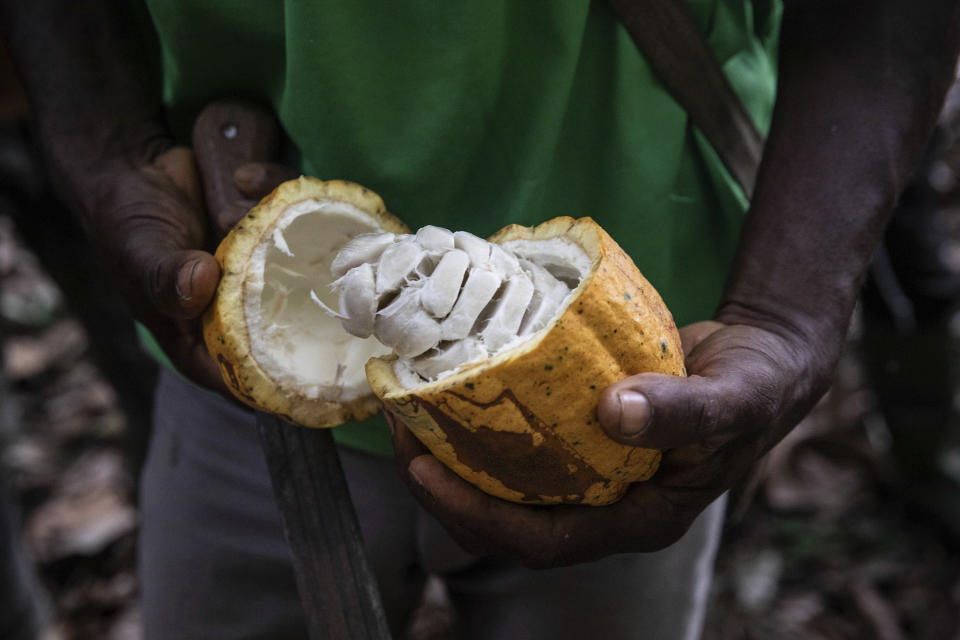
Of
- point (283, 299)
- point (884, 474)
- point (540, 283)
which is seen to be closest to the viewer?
point (540, 283)

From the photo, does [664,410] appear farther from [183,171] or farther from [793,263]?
[183,171]

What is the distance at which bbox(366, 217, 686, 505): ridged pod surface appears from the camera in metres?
0.79

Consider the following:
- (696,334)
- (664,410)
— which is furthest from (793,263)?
(664,410)

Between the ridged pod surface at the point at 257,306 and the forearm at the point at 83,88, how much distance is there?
0.35 metres

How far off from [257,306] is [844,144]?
81 centimetres

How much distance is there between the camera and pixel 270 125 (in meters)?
1.13

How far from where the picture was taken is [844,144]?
3.57 feet

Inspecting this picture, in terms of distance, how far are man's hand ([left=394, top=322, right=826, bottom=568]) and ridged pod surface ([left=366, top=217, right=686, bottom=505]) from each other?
0.03 m

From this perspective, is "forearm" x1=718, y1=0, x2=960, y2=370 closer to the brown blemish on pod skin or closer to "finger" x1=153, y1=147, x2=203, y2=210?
the brown blemish on pod skin

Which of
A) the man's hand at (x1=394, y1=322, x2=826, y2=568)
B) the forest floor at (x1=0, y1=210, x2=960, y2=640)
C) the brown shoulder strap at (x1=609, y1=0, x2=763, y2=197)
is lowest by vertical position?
the forest floor at (x1=0, y1=210, x2=960, y2=640)

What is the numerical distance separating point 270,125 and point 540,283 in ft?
1.62

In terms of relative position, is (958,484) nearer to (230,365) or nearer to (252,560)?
(252,560)

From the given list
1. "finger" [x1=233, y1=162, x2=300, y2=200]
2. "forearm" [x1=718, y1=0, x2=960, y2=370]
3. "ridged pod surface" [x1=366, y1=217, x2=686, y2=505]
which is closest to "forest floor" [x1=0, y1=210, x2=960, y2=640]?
"forearm" [x1=718, y1=0, x2=960, y2=370]

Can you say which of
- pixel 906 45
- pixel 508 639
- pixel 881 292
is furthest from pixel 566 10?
pixel 881 292
